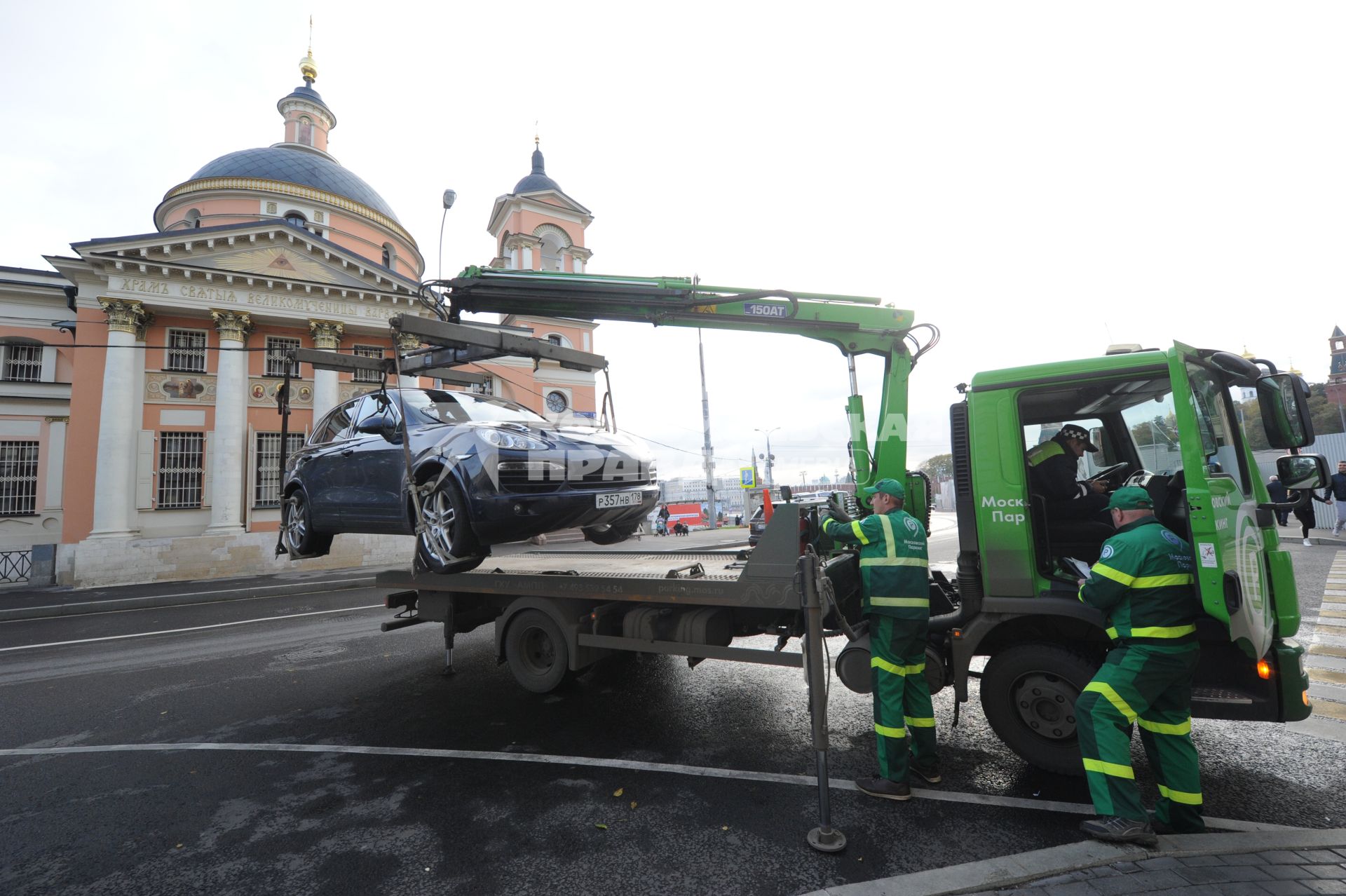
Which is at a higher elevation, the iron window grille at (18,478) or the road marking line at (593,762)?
the iron window grille at (18,478)

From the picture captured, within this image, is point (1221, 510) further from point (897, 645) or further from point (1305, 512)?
point (1305, 512)

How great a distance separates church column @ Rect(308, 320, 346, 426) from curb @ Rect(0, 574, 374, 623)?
7.64 m

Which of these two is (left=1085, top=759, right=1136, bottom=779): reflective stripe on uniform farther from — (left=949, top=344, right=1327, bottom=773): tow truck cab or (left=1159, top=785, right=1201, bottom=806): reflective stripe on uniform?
(left=949, top=344, right=1327, bottom=773): tow truck cab

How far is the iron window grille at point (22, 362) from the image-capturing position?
A: 822 inches

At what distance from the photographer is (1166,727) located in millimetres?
2902

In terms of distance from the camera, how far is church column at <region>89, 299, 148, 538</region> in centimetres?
1783

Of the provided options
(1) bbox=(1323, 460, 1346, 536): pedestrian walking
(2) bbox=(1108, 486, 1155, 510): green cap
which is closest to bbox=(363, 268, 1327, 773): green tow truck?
(2) bbox=(1108, 486, 1155, 510): green cap

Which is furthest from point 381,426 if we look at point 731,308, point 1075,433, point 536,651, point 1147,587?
point 1147,587

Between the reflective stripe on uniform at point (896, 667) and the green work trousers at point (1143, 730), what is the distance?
0.83 m

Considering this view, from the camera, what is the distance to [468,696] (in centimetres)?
547

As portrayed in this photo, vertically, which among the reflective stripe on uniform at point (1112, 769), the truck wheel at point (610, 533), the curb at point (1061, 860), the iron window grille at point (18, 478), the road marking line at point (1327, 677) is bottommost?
the road marking line at point (1327, 677)

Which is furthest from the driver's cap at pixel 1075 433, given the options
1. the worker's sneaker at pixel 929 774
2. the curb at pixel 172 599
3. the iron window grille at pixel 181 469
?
the iron window grille at pixel 181 469

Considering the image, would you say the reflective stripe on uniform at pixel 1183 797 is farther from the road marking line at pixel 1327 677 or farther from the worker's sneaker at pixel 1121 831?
the road marking line at pixel 1327 677

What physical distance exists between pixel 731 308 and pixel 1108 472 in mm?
3202
